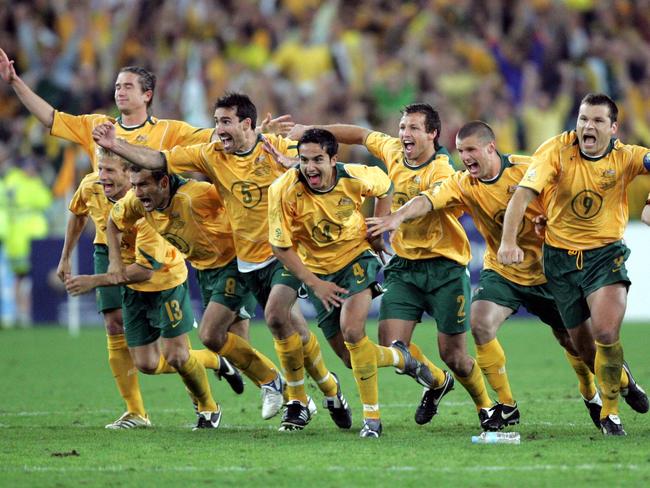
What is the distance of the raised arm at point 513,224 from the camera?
811 centimetres

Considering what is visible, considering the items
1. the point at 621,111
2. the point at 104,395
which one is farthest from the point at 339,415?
the point at 621,111

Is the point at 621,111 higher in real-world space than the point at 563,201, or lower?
higher

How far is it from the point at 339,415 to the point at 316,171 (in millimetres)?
1961

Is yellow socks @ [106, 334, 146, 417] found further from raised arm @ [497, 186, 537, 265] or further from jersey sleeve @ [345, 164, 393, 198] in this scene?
raised arm @ [497, 186, 537, 265]

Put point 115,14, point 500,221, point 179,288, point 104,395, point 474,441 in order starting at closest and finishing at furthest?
point 474,441
point 500,221
point 179,288
point 104,395
point 115,14

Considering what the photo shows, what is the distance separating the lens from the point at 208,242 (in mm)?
9766

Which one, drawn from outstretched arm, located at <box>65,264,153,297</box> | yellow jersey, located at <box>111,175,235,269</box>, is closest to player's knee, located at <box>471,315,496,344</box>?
yellow jersey, located at <box>111,175,235,269</box>

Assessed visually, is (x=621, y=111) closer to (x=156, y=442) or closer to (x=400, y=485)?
(x=156, y=442)

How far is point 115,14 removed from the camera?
22.3 metres

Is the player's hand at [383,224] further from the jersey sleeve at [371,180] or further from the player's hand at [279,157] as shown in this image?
the player's hand at [279,157]

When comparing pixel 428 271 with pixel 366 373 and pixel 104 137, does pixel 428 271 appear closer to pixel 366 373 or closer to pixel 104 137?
pixel 366 373

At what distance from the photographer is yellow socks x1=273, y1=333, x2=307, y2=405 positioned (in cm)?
930

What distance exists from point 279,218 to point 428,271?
1.31 m

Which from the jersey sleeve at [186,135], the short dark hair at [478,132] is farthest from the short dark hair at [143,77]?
the short dark hair at [478,132]
